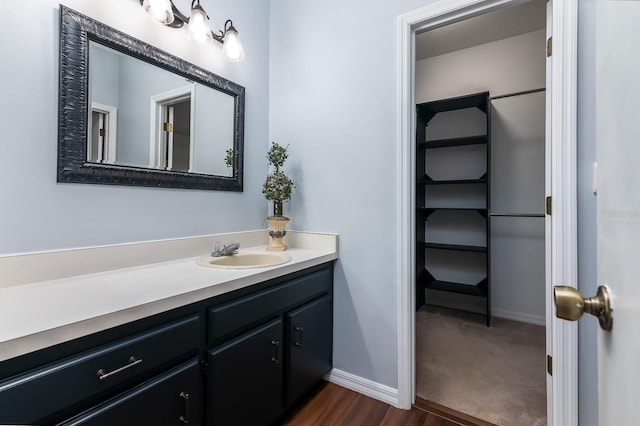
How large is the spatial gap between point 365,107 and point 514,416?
1839 mm

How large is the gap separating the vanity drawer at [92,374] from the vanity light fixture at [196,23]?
1.32 meters

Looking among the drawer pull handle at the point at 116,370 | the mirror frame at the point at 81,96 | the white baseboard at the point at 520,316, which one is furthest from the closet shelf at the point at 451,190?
the drawer pull handle at the point at 116,370

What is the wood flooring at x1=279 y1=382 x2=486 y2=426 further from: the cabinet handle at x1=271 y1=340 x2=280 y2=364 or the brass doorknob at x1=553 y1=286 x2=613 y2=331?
the brass doorknob at x1=553 y1=286 x2=613 y2=331

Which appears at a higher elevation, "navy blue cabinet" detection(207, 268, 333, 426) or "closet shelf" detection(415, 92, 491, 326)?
"closet shelf" detection(415, 92, 491, 326)

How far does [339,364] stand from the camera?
5.93ft

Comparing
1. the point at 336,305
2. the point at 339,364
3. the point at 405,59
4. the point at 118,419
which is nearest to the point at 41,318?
the point at 118,419

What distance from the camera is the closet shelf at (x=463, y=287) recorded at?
105 inches

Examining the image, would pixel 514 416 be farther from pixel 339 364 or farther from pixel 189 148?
pixel 189 148

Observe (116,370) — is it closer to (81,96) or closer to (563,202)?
(81,96)

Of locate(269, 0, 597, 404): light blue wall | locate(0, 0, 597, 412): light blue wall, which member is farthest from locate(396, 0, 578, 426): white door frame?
locate(269, 0, 597, 404): light blue wall

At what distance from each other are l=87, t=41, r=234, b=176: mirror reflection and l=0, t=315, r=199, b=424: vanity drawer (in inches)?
31.6

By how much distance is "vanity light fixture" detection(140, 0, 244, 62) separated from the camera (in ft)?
4.27

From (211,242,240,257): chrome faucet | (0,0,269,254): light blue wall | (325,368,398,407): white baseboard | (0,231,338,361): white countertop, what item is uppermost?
(0,0,269,254): light blue wall

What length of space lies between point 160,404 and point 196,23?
1638mm
